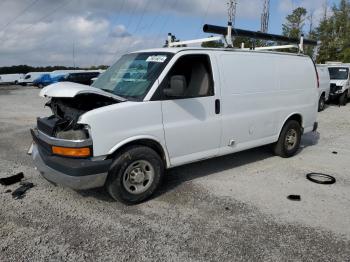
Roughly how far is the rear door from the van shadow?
0.60m

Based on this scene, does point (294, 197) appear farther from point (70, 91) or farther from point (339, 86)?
point (339, 86)

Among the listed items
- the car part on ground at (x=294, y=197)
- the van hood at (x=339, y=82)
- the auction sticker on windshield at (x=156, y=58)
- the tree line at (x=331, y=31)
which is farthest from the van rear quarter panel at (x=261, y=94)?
the tree line at (x=331, y=31)

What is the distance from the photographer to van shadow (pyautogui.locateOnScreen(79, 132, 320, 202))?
515cm

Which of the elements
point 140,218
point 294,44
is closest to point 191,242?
point 140,218

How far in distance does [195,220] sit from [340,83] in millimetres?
15194

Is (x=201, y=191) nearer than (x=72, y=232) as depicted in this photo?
No

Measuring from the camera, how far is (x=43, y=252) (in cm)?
363

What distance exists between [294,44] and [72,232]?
596cm

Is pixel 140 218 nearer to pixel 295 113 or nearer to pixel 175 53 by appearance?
pixel 175 53

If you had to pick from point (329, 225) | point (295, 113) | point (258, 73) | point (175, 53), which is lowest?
point (329, 225)

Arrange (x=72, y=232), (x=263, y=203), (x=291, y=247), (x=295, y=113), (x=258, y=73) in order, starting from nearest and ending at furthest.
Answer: (x=291, y=247), (x=72, y=232), (x=263, y=203), (x=258, y=73), (x=295, y=113)

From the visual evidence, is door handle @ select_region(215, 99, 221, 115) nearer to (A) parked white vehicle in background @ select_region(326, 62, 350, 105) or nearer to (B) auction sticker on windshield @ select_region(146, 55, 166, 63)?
(B) auction sticker on windshield @ select_region(146, 55, 166, 63)

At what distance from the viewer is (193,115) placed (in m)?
5.09

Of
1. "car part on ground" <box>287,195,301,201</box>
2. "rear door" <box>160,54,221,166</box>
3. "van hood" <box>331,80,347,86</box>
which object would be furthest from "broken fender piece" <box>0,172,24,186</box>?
"van hood" <box>331,80,347,86</box>
